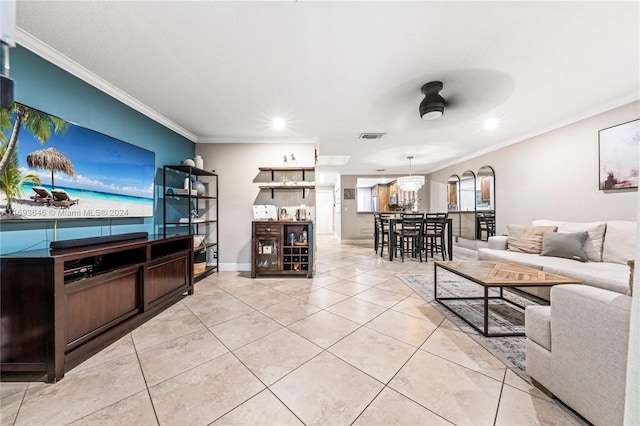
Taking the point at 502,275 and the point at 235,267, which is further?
the point at 235,267

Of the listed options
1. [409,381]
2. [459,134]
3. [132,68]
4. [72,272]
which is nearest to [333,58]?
[132,68]

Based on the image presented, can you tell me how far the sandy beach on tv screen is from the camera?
1.55 metres

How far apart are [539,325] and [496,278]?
2.34 feet

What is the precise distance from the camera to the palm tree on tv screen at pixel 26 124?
58.6 inches

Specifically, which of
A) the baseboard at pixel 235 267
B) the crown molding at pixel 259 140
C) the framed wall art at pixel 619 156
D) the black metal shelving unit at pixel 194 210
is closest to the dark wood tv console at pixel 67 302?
the black metal shelving unit at pixel 194 210

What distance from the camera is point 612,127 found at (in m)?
2.69

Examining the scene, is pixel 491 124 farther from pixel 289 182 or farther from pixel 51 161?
pixel 51 161

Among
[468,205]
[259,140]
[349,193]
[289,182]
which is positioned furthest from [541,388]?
[349,193]

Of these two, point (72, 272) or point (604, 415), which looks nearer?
point (604, 415)

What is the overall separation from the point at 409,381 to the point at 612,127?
153 inches

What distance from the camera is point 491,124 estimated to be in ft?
11.0

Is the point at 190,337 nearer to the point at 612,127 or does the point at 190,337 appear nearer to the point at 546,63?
the point at 546,63

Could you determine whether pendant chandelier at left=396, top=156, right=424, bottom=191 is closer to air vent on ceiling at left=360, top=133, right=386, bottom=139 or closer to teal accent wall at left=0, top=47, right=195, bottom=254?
air vent on ceiling at left=360, top=133, right=386, bottom=139

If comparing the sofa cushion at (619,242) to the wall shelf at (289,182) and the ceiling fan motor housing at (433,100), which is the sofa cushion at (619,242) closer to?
the ceiling fan motor housing at (433,100)
